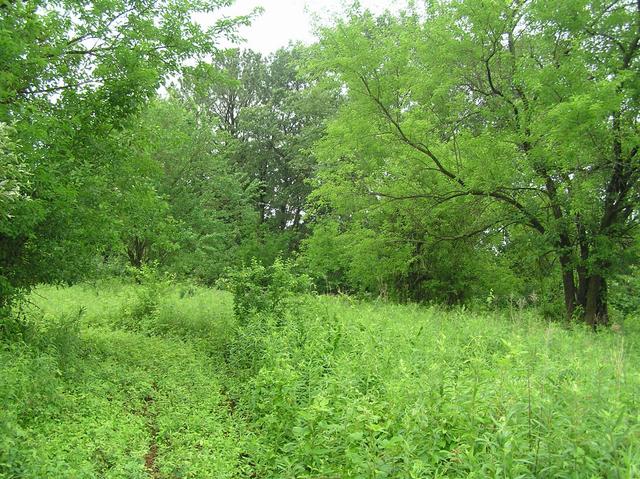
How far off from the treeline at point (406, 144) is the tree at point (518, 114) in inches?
2.2

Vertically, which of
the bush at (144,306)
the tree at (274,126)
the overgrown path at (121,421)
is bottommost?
the overgrown path at (121,421)

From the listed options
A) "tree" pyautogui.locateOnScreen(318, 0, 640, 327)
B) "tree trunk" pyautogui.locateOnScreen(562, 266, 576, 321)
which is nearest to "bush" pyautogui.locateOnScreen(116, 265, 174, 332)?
"tree" pyautogui.locateOnScreen(318, 0, 640, 327)

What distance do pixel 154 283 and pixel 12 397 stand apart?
8201 millimetres

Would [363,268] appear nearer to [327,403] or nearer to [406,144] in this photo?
[406,144]

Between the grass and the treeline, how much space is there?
81.2 inches

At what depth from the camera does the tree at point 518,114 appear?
10.6m

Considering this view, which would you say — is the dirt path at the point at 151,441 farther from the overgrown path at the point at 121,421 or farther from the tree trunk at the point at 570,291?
the tree trunk at the point at 570,291

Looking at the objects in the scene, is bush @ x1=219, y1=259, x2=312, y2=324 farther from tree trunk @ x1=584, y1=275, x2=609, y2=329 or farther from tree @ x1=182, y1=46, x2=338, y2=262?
tree @ x1=182, y1=46, x2=338, y2=262

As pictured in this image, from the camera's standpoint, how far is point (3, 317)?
7.31 metres

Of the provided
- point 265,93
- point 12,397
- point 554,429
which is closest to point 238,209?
point 265,93

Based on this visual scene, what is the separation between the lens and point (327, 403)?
4.38m

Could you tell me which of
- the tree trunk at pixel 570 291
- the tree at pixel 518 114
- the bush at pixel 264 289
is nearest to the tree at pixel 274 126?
the tree at pixel 518 114

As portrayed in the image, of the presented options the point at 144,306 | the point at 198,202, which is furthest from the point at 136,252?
the point at 144,306

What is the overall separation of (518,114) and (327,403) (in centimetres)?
1049
